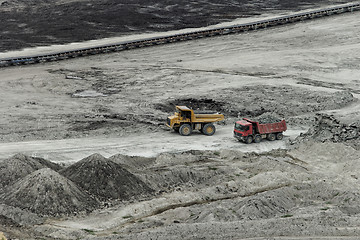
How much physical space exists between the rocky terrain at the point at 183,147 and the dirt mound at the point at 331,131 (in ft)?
0.23

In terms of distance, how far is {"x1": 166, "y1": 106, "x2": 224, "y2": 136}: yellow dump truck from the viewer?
2627 cm

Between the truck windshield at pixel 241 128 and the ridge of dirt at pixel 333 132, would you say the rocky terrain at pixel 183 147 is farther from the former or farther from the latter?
the truck windshield at pixel 241 128

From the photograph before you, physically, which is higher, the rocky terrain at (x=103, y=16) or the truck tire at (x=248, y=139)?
the rocky terrain at (x=103, y=16)

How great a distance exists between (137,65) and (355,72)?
18.6 metres

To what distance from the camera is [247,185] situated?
59.3ft

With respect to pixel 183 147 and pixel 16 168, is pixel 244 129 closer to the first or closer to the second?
pixel 183 147

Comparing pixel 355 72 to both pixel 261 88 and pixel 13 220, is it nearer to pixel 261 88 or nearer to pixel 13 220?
A: pixel 261 88

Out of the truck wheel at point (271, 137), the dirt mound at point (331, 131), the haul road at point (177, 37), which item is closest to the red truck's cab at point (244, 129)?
the truck wheel at point (271, 137)

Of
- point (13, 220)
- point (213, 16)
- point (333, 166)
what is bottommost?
point (333, 166)

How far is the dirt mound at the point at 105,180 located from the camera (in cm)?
1667

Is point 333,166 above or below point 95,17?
below

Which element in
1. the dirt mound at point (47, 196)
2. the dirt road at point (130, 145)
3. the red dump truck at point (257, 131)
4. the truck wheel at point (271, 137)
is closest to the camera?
the dirt mound at point (47, 196)

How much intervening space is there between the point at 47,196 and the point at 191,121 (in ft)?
40.7

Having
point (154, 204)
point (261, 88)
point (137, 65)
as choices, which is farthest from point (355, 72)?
point (154, 204)
